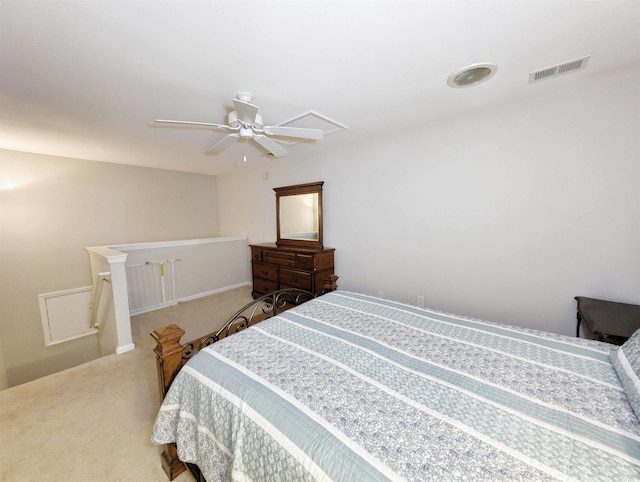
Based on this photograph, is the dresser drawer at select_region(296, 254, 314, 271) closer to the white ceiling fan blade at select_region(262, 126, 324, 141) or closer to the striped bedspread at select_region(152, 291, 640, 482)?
the white ceiling fan blade at select_region(262, 126, 324, 141)

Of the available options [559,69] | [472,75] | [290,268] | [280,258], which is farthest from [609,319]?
[280,258]

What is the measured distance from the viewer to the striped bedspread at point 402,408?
753 millimetres

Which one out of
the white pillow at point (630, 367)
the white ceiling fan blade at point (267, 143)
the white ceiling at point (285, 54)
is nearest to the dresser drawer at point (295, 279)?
the white ceiling fan blade at point (267, 143)

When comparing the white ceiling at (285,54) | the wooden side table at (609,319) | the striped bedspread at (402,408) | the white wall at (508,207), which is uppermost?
the white ceiling at (285,54)

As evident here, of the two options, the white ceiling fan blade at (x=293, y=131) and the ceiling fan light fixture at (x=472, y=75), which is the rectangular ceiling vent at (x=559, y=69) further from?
the white ceiling fan blade at (x=293, y=131)

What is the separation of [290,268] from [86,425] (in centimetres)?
248

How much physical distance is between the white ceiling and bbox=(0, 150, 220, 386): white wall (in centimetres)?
146

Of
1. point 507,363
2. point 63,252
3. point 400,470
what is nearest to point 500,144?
point 507,363

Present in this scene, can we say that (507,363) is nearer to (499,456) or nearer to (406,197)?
(499,456)

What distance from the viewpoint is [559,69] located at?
1749 mm

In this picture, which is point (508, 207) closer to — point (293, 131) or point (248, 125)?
point (293, 131)

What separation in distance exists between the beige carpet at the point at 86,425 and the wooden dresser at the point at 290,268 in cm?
181

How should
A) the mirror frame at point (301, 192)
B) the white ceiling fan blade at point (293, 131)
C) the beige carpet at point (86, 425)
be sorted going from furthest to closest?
the mirror frame at point (301, 192)
the white ceiling fan blade at point (293, 131)
the beige carpet at point (86, 425)

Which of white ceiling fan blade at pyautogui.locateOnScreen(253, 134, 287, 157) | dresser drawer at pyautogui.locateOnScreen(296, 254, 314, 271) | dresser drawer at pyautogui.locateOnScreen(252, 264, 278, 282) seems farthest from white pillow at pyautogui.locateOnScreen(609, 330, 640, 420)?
dresser drawer at pyautogui.locateOnScreen(252, 264, 278, 282)
